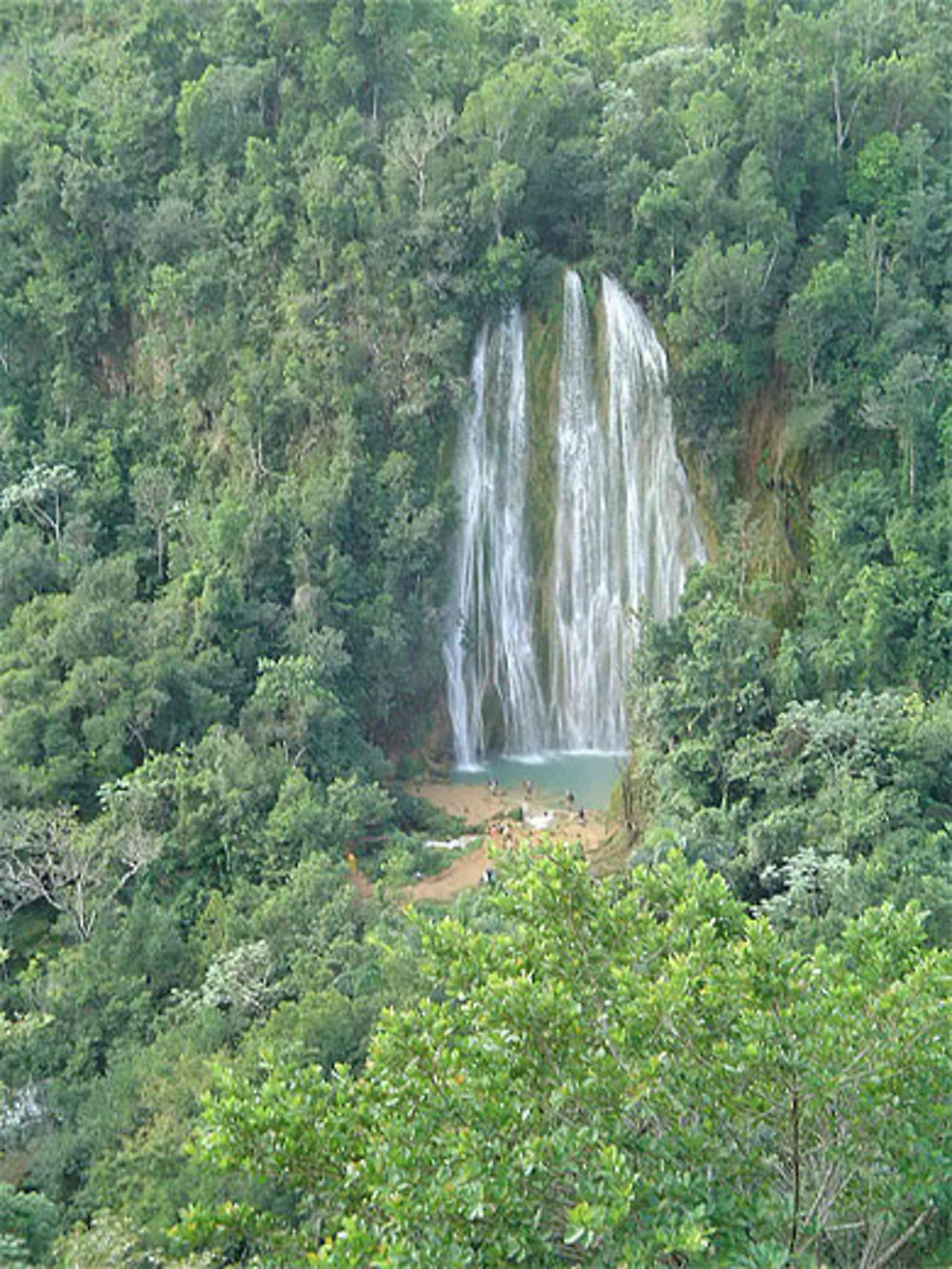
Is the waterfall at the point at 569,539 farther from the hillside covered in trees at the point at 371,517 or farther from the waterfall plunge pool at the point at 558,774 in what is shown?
the hillside covered in trees at the point at 371,517

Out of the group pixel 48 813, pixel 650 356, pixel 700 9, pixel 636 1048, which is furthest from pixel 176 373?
pixel 636 1048

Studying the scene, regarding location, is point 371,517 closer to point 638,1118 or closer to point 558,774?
point 558,774

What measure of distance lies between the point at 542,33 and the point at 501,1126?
20977 millimetres

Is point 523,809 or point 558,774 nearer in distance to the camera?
point 523,809

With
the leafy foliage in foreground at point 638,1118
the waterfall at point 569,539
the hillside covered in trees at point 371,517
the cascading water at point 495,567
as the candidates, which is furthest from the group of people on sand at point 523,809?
the leafy foliage in foreground at point 638,1118

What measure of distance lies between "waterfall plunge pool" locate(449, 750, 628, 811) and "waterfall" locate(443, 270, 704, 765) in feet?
0.94

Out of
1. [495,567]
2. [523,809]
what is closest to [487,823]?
[523,809]

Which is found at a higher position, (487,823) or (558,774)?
(558,774)

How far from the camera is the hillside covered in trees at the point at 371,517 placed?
46.2 ft

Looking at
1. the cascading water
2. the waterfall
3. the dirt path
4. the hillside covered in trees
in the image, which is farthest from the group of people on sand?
the cascading water

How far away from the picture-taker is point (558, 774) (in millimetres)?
22219

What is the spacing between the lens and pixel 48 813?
17734 millimetres

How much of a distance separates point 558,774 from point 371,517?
438 centimetres

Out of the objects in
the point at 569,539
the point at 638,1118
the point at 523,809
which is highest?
the point at 569,539
